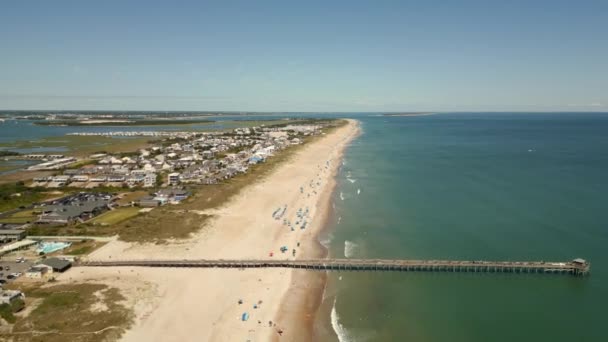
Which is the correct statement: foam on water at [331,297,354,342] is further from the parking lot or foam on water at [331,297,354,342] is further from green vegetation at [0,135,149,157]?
green vegetation at [0,135,149,157]

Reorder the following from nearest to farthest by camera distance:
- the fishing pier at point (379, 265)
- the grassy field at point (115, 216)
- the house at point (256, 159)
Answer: the fishing pier at point (379, 265)
the grassy field at point (115, 216)
the house at point (256, 159)

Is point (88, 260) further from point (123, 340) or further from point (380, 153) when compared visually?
point (380, 153)

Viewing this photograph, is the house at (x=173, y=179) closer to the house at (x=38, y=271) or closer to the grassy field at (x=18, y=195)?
the grassy field at (x=18, y=195)

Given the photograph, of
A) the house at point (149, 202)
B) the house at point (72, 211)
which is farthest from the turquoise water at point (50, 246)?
the house at point (149, 202)

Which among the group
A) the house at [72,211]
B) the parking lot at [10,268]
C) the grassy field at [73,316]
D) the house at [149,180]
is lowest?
the grassy field at [73,316]

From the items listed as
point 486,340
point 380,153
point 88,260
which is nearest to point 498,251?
point 486,340
